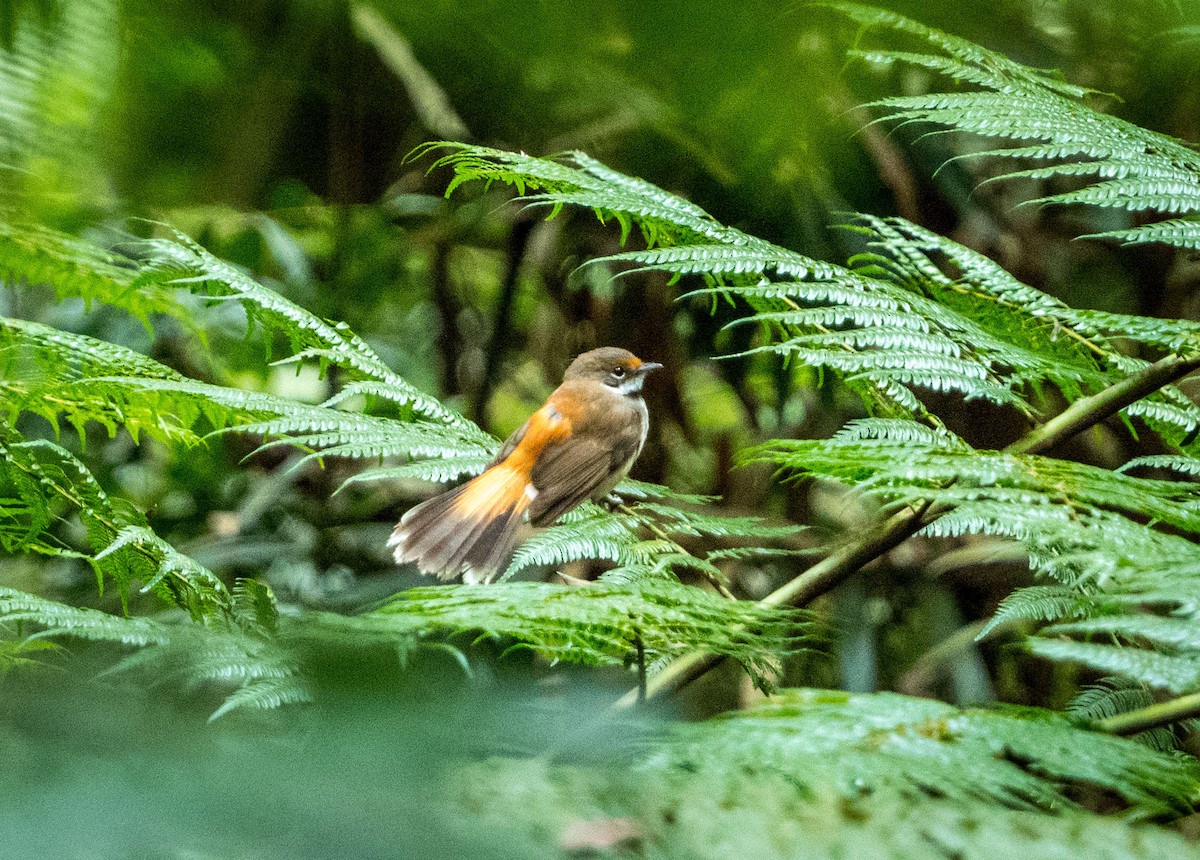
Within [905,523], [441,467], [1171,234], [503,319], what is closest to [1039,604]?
[905,523]

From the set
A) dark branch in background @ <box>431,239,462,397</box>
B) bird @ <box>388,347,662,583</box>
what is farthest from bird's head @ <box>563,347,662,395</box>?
dark branch in background @ <box>431,239,462,397</box>

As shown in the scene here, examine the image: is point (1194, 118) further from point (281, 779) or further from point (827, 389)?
point (281, 779)

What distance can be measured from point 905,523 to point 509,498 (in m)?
0.99

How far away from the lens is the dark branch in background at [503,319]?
11.9ft

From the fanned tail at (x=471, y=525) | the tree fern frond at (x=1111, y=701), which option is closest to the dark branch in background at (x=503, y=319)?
the fanned tail at (x=471, y=525)

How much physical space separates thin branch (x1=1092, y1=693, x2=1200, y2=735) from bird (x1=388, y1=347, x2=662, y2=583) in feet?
3.71

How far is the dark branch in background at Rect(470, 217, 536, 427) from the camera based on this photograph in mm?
3633

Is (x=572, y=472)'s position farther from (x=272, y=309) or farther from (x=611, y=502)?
(x=272, y=309)

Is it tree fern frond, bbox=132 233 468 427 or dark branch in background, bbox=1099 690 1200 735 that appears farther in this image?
tree fern frond, bbox=132 233 468 427

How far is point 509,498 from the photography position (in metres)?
2.00

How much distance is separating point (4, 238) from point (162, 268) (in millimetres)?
182

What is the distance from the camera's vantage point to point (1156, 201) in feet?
4.00

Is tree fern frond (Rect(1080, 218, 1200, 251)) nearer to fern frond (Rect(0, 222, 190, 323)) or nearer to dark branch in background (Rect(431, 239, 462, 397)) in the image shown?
fern frond (Rect(0, 222, 190, 323))

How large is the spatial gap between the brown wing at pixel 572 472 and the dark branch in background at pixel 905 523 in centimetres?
72
